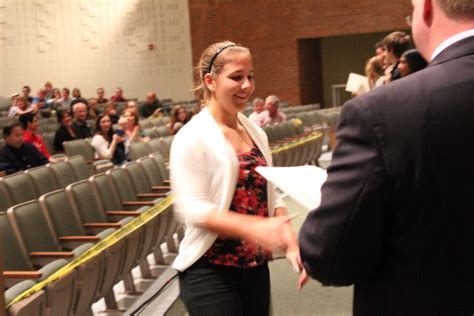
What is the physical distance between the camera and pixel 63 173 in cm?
640

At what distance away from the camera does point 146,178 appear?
255 inches

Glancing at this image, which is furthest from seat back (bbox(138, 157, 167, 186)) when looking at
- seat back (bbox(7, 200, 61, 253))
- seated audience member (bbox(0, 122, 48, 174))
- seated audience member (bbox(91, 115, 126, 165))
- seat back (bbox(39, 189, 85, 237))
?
seat back (bbox(7, 200, 61, 253))

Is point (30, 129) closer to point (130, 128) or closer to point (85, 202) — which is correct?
point (130, 128)

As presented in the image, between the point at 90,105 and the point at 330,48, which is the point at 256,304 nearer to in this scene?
the point at 90,105

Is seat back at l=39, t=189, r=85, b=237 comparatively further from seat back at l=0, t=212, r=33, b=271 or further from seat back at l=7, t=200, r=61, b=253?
seat back at l=0, t=212, r=33, b=271

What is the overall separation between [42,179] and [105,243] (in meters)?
1.84

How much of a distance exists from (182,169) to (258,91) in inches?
681

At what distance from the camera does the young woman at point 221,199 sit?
2182 mm

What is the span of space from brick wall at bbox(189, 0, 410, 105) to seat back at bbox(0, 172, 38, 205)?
13698 millimetres

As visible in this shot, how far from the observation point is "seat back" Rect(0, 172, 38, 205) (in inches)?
206

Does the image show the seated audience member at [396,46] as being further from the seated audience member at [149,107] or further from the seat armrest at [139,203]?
the seated audience member at [149,107]

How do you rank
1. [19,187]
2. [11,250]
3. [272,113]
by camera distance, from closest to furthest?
[11,250] → [19,187] → [272,113]

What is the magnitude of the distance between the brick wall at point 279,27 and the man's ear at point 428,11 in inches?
678

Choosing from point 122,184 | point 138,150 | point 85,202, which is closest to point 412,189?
point 85,202
